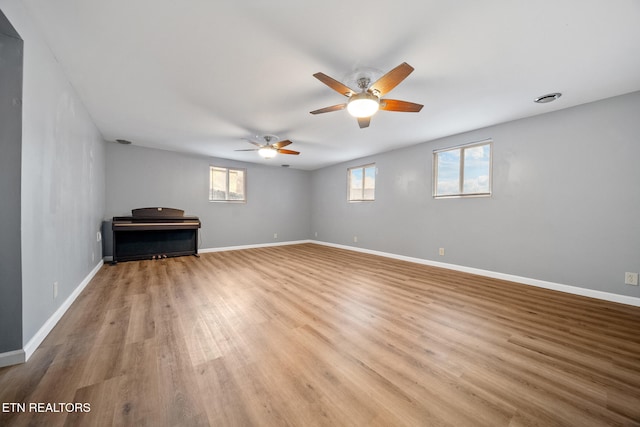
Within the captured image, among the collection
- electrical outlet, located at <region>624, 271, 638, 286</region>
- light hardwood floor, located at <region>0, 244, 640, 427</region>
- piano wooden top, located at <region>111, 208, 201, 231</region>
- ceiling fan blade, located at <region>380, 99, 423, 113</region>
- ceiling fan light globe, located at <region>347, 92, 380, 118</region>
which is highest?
ceiling fan blade, located at <region>380, 99, 423, 113</region>

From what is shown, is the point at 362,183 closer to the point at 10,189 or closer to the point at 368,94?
the point at 368,94

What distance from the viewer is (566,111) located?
2.97 meters

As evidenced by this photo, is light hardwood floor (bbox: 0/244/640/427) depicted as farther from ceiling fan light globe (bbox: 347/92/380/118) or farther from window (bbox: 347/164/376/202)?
window (bbox: 347/164/376/202)

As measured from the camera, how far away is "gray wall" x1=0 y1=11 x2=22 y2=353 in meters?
1.39

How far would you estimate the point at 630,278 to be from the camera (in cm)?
257

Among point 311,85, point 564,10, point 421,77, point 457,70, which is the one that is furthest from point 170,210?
point 564,10

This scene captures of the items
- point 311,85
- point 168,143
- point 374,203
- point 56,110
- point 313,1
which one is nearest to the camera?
point 313,1

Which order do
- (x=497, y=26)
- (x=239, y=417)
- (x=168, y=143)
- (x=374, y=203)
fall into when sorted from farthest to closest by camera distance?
(x=374, y=203) → (x=168, y=143) → (x=497, y=26) → (x=239, y=417)

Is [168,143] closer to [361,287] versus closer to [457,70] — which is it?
[361,287]

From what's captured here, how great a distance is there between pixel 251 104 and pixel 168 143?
2.80 meters

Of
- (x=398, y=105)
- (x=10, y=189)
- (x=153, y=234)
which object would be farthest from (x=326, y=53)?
(x=153, y=234)

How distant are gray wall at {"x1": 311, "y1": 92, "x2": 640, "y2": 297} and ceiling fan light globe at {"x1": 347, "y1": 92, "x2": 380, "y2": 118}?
175 centimetres

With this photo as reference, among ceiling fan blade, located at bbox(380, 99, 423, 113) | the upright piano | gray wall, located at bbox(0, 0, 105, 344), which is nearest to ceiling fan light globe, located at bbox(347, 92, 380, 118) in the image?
ceiling fan blade, located at bbox(380, 99, 423, 113)

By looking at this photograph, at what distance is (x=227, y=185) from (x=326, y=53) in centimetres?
487
